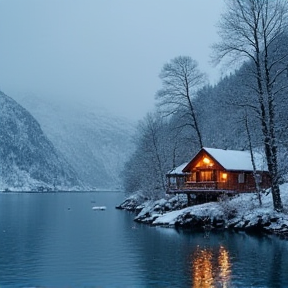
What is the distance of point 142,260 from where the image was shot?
90.2 feet

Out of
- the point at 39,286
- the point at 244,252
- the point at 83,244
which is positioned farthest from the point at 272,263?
the point at 83,244

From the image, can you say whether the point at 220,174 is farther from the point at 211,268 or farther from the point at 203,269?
the point at 203,269

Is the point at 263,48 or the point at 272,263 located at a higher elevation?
the point at 263,48

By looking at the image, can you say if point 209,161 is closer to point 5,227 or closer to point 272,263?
point 5,227

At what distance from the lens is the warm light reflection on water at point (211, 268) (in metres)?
20.9

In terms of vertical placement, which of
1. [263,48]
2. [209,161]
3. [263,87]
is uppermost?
[263,48]

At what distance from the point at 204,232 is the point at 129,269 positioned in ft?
54.8

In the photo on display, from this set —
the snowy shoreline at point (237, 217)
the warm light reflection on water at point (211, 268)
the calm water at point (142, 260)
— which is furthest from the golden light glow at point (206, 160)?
the warm light reflection on water at point (211, 268)

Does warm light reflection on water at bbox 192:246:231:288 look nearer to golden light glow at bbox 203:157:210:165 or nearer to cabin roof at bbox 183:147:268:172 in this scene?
cabin roof at bbox 183:147:268:172

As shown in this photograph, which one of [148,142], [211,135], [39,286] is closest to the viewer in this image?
[39,286]

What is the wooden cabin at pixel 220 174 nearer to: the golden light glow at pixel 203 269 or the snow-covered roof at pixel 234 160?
the snow-covered roof at pixel 234 160

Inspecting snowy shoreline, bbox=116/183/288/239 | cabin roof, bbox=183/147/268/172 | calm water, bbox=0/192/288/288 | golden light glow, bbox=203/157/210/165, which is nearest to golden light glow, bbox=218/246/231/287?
calm water, bbox=0/192/288/288

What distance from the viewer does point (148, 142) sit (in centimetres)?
7344

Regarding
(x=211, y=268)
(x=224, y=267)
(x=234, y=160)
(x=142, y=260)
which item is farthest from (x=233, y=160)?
(x=211, y=268)
